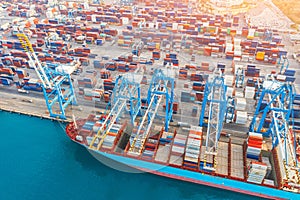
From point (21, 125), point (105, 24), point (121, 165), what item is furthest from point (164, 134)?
point (105, 24)

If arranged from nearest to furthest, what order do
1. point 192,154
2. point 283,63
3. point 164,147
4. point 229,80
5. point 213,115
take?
point 192,154
point 164,147
point 213,115
point 229,80
point 283,63

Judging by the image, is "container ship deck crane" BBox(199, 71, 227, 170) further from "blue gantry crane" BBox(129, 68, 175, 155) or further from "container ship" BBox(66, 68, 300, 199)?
"blue gantry crane" BBox(129, 68, 175, 155)

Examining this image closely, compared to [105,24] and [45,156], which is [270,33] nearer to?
[105,24]

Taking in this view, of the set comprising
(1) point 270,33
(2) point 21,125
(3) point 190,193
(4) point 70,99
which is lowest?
(3) point 190,193

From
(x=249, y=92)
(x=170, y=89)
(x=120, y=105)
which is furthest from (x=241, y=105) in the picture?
(x=120, y=105)

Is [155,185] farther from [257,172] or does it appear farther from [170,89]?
[170,89]
